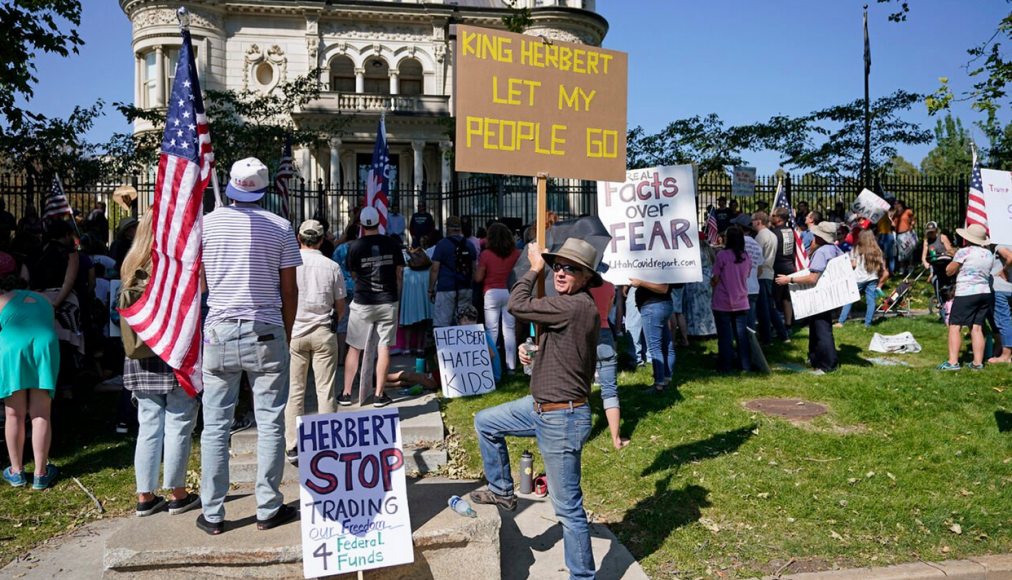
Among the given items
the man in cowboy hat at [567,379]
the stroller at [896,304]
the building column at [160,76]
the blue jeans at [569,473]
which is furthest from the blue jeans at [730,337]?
the building column at [160,76]

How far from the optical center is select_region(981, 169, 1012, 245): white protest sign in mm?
7098

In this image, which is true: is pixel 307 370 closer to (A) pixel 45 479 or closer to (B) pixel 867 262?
(A) pixel 45 479

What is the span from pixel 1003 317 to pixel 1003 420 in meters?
3.00

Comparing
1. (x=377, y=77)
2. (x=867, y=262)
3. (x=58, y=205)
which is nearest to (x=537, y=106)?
(x=867, y=262)

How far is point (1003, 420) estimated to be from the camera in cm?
772

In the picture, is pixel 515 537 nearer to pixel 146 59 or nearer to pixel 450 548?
pixel 450 548

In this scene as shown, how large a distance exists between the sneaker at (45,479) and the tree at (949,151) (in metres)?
39.5

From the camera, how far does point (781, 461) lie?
22.2ft

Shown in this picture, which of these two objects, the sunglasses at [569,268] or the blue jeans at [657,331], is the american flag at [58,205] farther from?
the sunglasses at [569,268]

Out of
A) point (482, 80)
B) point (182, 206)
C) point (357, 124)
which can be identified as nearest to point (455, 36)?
point (482, 80)

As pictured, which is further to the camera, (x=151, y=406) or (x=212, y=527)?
(x=151, y=406)

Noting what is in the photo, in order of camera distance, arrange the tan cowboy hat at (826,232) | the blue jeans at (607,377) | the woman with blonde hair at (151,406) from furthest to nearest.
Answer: the tan cowboy hat at (826,232) → the blue jeans at (607,377) → the woman with blonde hair at (151,406)

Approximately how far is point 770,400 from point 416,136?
30665mm

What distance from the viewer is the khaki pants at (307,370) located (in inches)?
256
